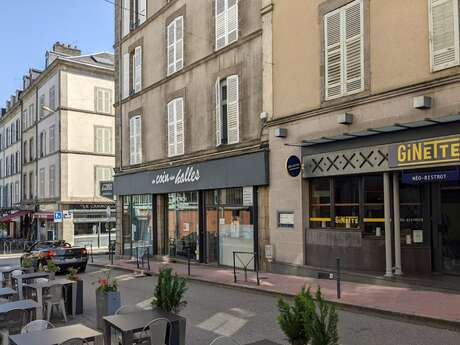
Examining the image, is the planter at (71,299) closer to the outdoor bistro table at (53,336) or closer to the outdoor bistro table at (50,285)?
the outdoor bistro table at (50,285)

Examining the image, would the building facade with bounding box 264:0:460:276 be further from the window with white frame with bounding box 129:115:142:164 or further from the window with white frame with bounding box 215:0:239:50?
the window with white frame with bounding box 129:115:142:164

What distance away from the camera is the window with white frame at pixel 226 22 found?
17.5 meters

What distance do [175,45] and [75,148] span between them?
1827 centimetres

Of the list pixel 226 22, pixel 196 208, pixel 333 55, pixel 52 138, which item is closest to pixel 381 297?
pixel 333 55

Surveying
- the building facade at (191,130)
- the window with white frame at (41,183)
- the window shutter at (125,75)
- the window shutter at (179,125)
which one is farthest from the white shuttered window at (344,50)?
the window with white frame at (41,183)

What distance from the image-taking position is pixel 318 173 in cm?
1377

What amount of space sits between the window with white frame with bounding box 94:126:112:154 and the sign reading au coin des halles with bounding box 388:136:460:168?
29.9 metres

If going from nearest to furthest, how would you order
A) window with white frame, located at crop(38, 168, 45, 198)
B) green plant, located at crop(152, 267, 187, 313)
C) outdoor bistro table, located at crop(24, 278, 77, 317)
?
1. green plant, located at crop(152, 267, 187, 313)
2. outdoor bistro table, located at crop(24, 278, 77, 317)
3. window with white frame, located at crop(38, 168, 45, 198)

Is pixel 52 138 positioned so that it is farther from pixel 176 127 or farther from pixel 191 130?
pixel 191 130

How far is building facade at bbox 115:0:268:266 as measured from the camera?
1662 cm

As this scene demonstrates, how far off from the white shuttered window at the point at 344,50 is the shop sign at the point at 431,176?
2.72m

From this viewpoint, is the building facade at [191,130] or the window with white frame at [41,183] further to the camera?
the window with white frame at [41,183]

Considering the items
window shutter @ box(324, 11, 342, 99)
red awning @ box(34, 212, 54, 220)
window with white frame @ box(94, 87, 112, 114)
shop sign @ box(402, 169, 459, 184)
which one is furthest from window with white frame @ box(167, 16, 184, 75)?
red awning @ box(34, 212, 54, 220)

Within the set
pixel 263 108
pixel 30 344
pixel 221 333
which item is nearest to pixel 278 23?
pixel 263 108
